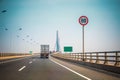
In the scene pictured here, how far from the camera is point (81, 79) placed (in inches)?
390

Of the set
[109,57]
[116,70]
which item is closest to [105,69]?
[109,57]

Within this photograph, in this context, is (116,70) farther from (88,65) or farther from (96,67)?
(88,65)

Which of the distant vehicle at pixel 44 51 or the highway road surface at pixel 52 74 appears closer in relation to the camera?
the highway road surface at pixel 52 74

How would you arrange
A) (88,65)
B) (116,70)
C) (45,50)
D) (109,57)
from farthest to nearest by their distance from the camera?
1. (45,50)
2. (88,65)
3. (109,57)
4. (116,70)

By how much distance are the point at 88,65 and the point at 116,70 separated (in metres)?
6.43

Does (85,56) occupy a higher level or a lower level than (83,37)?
lower

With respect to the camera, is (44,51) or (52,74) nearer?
(52,74)

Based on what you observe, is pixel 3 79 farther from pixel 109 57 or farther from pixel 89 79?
pixel 109 57

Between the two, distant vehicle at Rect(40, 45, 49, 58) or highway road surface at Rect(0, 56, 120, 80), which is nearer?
highway road surface at Rect(0, 56, 120, 80)

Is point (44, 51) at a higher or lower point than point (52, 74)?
higher

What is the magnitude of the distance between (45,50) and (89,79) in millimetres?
39814

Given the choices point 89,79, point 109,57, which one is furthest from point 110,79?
point 109,57

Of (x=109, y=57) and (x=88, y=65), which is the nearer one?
(x=109, y=57)

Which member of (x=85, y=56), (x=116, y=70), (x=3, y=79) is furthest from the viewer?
(x=85, y=56)
